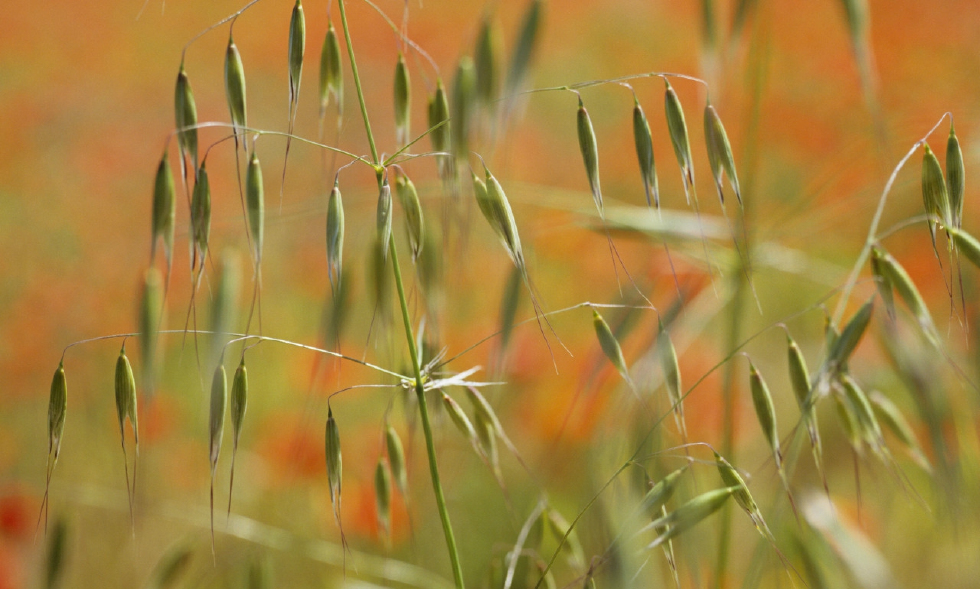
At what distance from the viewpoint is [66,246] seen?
1.04m

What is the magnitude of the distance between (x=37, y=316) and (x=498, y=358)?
83 centimetres

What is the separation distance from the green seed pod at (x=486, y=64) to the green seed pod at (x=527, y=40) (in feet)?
0.04

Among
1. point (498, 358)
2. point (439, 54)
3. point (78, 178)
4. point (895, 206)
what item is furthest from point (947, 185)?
point (78, 178)

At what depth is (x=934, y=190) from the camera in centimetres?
31

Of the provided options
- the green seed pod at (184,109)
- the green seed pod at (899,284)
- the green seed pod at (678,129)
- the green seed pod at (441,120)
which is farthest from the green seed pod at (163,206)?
the green seed pod at (899,284)

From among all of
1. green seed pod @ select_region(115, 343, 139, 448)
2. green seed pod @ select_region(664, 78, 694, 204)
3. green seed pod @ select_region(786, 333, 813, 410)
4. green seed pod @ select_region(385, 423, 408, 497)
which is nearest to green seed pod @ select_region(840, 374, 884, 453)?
green seed pod @ select_region(786, 333, 813, 410)

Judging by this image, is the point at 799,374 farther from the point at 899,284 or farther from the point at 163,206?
the point at 163,206

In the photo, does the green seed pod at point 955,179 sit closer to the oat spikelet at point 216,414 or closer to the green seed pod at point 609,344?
the green seed pod at point 609,344

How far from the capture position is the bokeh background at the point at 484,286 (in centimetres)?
41

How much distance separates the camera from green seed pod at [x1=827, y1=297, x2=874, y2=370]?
0.32 meters

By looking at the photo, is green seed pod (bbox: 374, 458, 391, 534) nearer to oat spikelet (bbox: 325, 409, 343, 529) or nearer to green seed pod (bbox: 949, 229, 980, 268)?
oat spikelet (bbox: 325, 409, 343, 529)

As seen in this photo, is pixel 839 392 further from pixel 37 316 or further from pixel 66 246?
pixel 66 246

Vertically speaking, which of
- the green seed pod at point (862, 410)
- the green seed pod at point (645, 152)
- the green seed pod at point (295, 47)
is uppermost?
the green seed pod at point (295, 47)

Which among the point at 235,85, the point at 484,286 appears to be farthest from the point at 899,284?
the point at 484,286
